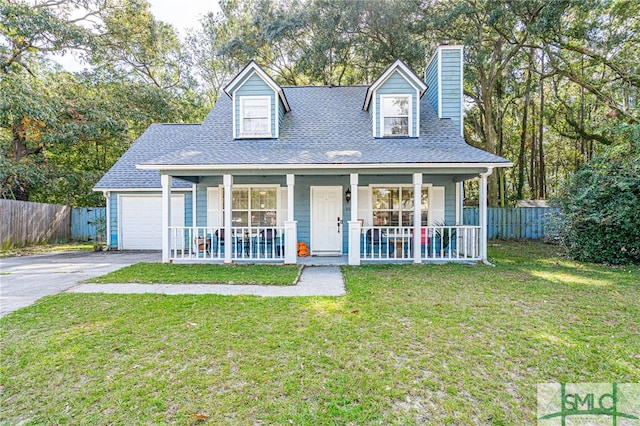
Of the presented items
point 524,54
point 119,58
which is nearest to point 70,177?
point 119,58

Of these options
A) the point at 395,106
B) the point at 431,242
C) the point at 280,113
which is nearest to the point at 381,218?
the point at 431,242

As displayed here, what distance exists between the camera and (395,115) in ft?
34.8

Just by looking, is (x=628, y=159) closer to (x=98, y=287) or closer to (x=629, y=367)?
(x=629, y=367)

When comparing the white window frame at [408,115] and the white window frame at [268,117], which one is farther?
the white window frame at [268,117]

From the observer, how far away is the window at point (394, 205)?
10.7 meters

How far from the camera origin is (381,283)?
6676 mm

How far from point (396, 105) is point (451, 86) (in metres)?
2.58

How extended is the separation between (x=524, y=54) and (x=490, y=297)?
58.5ft

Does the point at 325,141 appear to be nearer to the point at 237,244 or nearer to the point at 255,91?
the point at 255,91

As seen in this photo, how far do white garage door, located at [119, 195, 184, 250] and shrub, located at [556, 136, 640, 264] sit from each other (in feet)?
47.1

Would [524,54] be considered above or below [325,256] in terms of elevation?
above

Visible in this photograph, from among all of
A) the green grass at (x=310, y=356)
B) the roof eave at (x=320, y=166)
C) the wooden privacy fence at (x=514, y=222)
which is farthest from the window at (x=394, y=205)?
the wooden privacy fence at (x=514, y=222)

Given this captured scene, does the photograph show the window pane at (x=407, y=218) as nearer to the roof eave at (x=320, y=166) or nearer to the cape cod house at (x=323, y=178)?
the cape cod house at (x=323, y=178)

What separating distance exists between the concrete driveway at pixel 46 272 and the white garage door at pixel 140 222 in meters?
0.70
